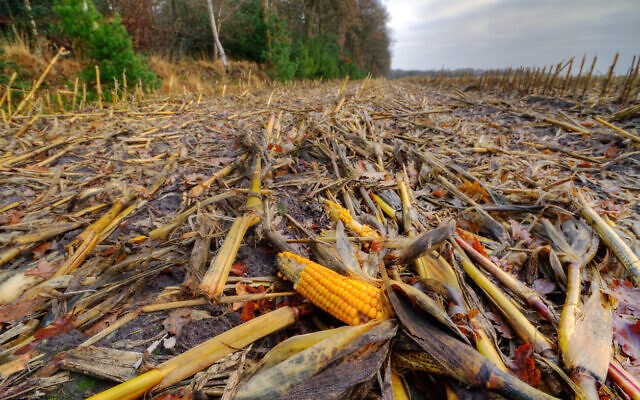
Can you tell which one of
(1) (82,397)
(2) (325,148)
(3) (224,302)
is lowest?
(1) (82,397)

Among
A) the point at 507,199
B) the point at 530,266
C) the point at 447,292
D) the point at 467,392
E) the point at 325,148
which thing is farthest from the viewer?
the point at 325,148

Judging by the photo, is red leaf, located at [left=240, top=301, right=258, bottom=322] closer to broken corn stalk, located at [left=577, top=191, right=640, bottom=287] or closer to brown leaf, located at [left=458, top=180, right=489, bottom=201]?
broken corn stalk, located at [left=577, top=191, right=640, bottom=287]

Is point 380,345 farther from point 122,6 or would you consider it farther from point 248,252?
point 122,6

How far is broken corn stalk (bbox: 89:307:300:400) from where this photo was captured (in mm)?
1117

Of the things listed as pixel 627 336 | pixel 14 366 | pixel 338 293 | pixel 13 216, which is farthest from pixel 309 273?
pixel 13 216

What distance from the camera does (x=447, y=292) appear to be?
1.37m

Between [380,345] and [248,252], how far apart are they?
1.21 m

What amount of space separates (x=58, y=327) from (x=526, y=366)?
237cm

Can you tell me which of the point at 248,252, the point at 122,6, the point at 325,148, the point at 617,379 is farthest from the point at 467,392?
the point at 122,6

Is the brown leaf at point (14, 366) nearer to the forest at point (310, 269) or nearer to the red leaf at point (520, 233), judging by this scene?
the forest at point (310, 269)

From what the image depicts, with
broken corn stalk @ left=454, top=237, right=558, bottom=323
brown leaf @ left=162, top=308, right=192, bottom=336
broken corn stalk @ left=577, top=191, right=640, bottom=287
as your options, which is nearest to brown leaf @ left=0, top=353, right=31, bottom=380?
brown leaf @ left=162, top=308, right=192, bottom=336

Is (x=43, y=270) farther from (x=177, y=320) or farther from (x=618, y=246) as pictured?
(x=618, y=246)

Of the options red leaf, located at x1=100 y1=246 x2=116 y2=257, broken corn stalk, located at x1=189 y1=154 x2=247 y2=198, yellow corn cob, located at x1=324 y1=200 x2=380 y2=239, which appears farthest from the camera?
broken corn stalk, located at x1=189 y1=154 x2=247 y2=198

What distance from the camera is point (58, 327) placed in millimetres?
1482
